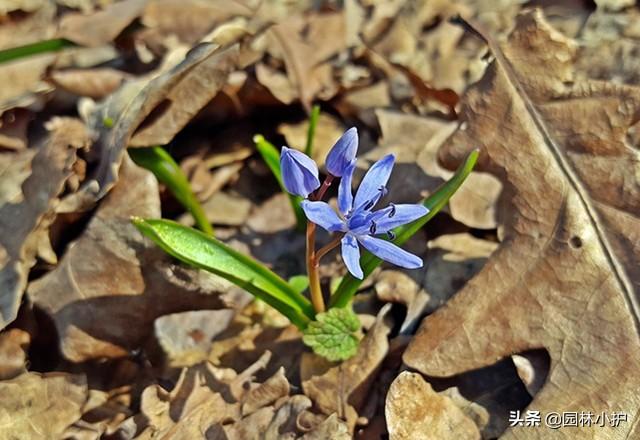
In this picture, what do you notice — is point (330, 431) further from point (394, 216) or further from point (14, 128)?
point (14, 128)

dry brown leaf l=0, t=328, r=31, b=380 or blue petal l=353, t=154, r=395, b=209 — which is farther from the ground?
blue petal l=353, t=154, r=395, b=209

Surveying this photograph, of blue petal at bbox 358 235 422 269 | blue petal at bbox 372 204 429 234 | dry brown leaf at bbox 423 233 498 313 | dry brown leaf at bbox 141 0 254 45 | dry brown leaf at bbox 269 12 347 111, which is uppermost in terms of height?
blue petal at bbox 372 204 429 234

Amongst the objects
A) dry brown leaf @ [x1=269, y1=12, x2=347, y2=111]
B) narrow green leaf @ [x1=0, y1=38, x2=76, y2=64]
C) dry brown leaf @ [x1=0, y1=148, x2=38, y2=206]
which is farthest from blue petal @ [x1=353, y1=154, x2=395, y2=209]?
narrow green leaf @ [x1=0, y1=38, x2=76, y2=64]

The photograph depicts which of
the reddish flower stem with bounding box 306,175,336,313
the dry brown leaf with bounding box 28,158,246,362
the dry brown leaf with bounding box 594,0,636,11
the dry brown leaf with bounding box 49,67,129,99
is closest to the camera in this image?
the reddish flower stem with bounding box 306,175,336,313

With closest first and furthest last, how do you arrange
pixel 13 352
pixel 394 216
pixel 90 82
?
pixel 394 216
pixel 13 352
pixel 90 82

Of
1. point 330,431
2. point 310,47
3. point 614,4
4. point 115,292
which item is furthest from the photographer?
point 614,4

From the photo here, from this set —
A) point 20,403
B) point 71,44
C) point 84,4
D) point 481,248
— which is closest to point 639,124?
point 481,248

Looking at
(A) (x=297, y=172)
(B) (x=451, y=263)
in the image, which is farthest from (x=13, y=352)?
(B) (x=451, y=263)

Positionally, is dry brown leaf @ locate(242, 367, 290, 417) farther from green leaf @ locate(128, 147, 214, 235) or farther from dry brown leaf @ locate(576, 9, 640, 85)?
dry brown leaf @ locate(576, 9, 640, 85)
